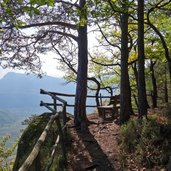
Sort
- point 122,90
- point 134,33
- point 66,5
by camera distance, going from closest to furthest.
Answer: point 122,90
point 66,5
point 134,33

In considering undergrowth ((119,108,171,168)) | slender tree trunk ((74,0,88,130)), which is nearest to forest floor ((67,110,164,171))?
Answer: undergrowth ((119,108,171,168))

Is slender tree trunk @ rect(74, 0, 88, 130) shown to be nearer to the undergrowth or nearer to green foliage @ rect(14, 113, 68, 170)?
green foliage @ rect(14, 113, 68, 170)

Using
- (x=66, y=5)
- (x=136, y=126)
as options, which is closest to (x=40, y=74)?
(x=66, y=5)

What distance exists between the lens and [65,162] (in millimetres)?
7133

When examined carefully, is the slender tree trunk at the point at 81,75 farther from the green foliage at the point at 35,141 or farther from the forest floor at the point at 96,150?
the green foliage at the point at 35,141

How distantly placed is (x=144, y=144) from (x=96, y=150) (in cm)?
182

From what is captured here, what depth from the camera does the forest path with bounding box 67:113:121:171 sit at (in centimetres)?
721

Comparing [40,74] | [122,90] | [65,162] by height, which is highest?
[40,74]

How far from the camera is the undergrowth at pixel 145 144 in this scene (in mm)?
6645

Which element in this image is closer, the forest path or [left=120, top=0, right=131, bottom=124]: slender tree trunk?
the forest path

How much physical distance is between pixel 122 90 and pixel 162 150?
176 inches

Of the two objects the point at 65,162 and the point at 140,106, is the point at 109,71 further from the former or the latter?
the point at 65,162

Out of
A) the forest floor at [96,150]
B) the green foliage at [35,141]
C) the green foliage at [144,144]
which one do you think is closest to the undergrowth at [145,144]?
the green foliage at [144,144]

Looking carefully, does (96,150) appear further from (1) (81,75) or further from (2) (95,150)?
(1) (81,75)
